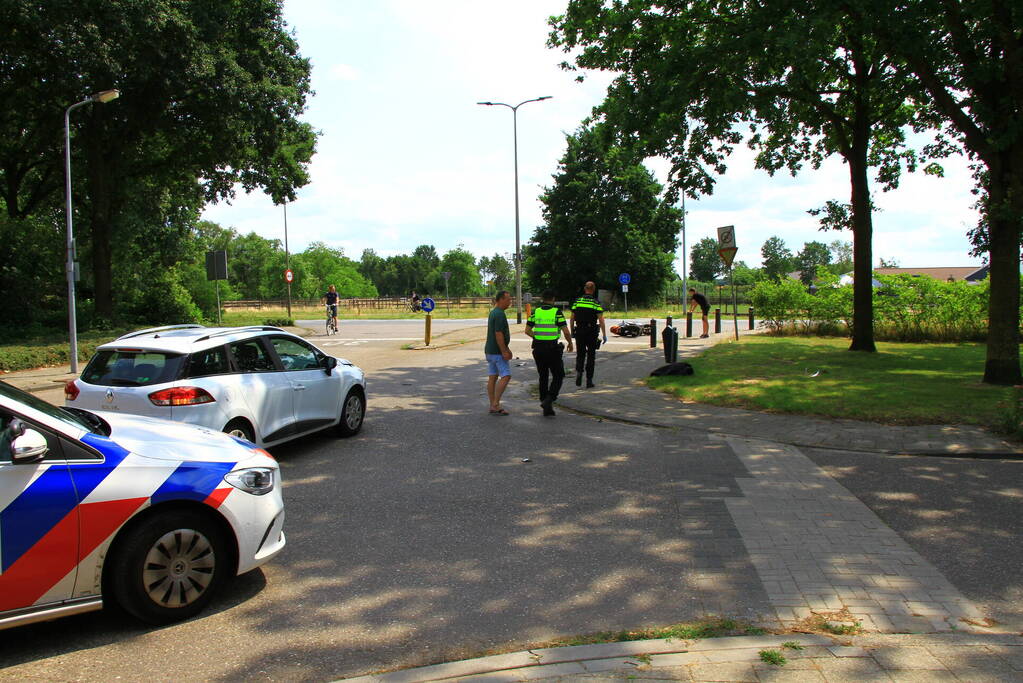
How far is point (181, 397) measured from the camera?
637cm

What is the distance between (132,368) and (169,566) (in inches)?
136

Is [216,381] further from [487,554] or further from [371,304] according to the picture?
[371,304]

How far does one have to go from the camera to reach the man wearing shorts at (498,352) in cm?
1023

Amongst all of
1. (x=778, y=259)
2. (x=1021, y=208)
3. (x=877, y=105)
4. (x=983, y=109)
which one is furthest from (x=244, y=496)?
(x=778, y=259)

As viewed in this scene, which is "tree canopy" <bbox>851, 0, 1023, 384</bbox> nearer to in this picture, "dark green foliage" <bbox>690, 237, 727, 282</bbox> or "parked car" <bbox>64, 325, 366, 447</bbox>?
"parked car" <bbox>64, 325, 366, 447</bbox>

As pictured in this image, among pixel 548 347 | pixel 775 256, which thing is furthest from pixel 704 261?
pixel 548 347

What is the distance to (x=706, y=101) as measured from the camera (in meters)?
15.1

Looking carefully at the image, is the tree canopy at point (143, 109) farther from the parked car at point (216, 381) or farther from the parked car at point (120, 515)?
the parked car at point (120, 515)

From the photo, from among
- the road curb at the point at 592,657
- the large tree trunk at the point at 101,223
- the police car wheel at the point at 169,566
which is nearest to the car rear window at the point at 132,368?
the police car wheel at the point at 169,566

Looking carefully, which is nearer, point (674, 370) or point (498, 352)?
point (498, 352)

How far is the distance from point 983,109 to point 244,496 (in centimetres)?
1328

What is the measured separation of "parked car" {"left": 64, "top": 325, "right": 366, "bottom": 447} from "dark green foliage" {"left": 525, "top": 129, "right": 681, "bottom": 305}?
45.0m

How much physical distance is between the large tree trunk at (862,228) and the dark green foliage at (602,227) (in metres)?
34.1

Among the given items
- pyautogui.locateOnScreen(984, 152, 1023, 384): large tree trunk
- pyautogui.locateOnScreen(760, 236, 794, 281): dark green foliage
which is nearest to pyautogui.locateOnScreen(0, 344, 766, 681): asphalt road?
pyautogui.locateOnScreen(984, 152, 1023, 384): large tree trunk
